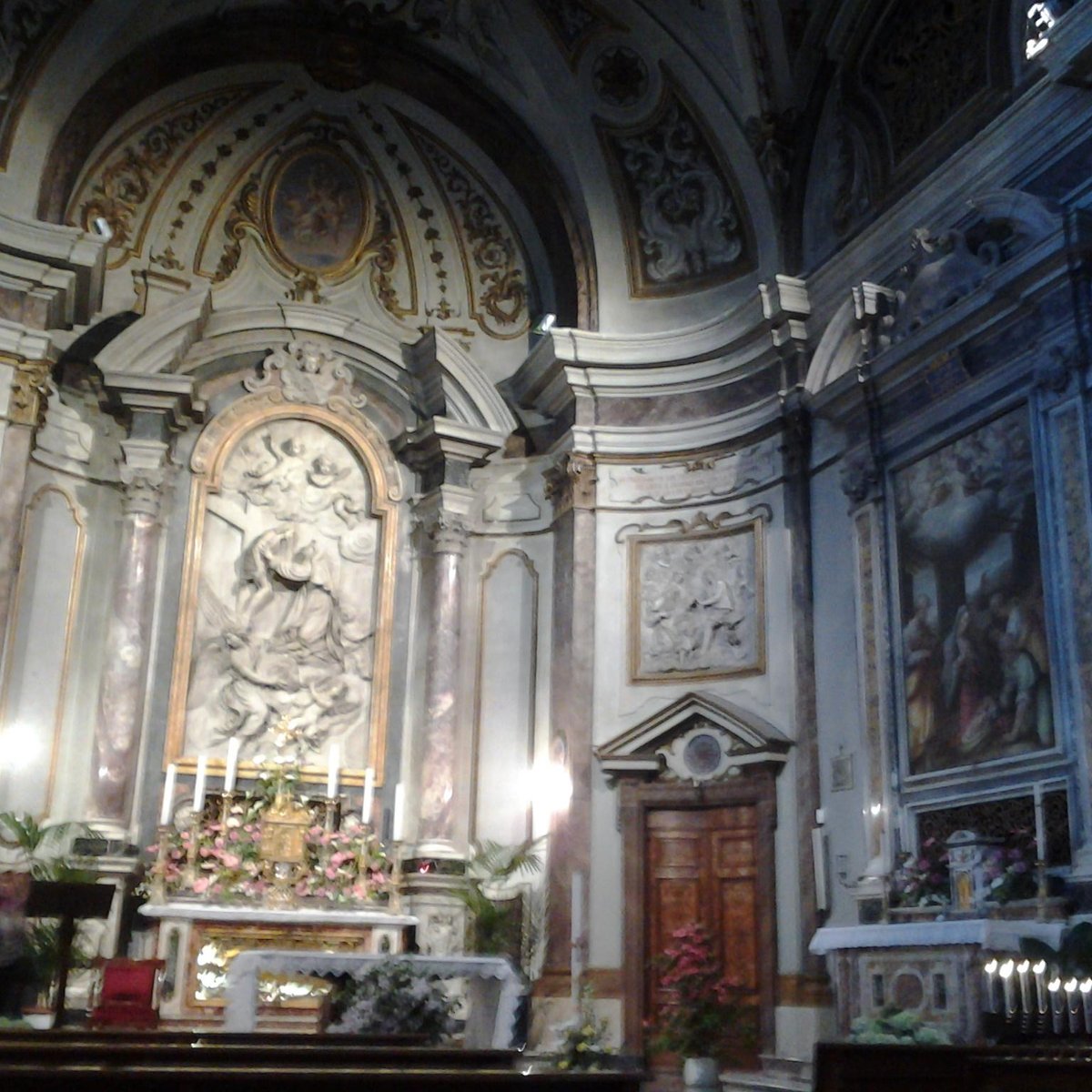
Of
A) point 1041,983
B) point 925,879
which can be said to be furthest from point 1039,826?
point 1041,983

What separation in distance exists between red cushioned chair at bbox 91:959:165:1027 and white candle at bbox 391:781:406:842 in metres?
3.91

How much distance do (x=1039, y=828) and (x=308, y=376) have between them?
9012 mm

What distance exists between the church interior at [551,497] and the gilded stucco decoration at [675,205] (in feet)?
0.17

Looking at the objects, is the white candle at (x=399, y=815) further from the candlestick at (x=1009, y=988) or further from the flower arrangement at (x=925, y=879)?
the candlestick at (x=1009, y=988)

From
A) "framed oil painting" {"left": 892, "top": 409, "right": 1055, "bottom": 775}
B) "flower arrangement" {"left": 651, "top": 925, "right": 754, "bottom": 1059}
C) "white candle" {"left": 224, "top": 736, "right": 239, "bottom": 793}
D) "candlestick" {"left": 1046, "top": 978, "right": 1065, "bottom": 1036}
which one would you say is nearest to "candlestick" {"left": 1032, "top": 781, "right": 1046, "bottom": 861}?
"framed oil painting" {"left": 892, "top": 409, "right": 1055, "bottom": 775}

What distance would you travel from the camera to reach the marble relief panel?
551 inches

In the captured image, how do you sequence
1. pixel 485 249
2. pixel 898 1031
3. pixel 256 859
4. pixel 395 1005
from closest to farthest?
pixel 898 1031 < pixel 395 1005 < pixel 256 859 < pixel 485 249

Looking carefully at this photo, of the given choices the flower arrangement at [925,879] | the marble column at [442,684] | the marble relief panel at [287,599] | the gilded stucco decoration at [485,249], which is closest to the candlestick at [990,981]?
the flower arrangement at [925,879]

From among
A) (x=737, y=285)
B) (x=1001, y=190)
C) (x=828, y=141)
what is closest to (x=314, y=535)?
(x=737, y=285)

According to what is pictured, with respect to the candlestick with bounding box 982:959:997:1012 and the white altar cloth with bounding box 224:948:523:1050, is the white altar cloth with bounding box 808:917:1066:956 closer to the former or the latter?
the candlestick with bounding box 982:959:997:1012

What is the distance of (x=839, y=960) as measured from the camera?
33.4ft

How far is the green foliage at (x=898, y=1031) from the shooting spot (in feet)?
24.1

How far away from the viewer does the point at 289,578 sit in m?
14.4

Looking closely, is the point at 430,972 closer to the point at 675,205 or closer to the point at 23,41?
the point at 675,205
